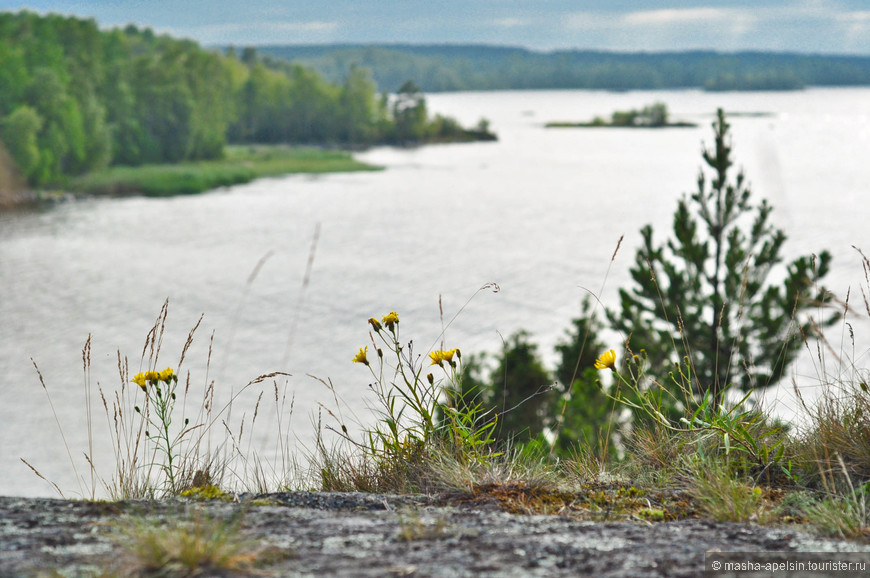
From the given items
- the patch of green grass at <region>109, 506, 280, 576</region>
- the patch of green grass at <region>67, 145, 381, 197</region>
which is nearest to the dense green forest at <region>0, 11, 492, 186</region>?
the patch of green grass at <region>67, 145, 381, 197</region>

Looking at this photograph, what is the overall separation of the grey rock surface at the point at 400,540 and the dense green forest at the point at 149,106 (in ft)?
241

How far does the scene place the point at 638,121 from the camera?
170 metres

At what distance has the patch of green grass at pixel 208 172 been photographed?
80062mm

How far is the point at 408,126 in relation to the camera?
461 ft

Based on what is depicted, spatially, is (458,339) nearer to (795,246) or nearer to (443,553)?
(795,246)

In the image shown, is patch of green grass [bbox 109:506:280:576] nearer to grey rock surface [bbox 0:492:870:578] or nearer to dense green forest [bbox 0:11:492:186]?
grey rock surface [bbox 0:492:870:578]

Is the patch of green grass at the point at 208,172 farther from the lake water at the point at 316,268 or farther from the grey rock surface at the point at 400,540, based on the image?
the grey rock surface at the point at 400,540

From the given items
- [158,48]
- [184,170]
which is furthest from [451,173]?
[158,48]

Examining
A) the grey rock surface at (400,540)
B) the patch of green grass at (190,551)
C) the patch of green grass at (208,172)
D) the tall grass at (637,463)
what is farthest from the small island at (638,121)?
the patch of green grass at (190,551)

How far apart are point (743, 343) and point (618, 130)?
154 m

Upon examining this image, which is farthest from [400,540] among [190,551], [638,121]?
[638,121]

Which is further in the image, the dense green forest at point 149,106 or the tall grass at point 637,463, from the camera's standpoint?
the dense green forest at point 149,106

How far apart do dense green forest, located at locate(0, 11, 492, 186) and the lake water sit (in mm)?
9641

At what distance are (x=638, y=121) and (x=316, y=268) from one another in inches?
5394
